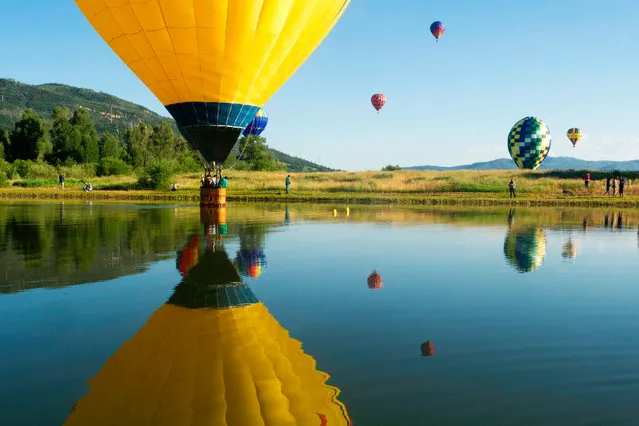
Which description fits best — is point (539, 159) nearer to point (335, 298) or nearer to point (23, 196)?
point (23, 196)

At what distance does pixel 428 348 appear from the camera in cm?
591

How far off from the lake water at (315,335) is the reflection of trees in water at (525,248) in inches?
5.1

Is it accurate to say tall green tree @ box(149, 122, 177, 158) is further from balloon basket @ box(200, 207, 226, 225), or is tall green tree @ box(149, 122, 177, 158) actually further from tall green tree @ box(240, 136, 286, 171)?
balloon basket @ box(200, 207, 226, 225)

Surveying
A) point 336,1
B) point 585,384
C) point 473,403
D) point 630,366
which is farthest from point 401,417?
point 336,1

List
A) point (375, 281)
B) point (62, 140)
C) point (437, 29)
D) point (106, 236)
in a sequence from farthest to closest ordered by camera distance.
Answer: point (62, 140)
point (437, 29)
point (106, 236)
point (375, 281)

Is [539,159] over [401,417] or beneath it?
over

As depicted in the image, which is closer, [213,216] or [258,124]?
[213,216]

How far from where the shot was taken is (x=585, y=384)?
16.3ft

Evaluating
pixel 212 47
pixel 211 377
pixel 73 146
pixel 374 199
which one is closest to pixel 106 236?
pixel 212 47

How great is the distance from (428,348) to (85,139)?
112 m

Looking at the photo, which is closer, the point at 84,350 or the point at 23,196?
the point at 84,350

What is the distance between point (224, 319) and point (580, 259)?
8.23m

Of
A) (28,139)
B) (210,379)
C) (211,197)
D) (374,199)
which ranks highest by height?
(28,139)

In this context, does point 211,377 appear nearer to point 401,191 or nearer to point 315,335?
point 315,335
